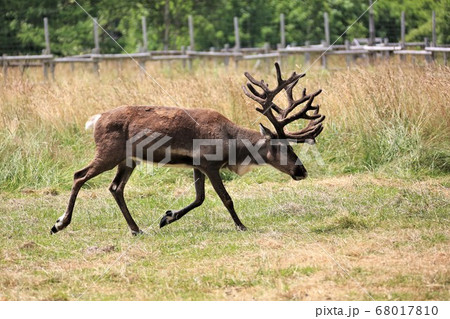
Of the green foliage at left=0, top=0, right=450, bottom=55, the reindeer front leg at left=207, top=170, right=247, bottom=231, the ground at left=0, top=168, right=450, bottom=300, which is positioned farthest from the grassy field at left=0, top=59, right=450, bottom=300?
the green foliage at left=0, top=0, right=450, bottom=55

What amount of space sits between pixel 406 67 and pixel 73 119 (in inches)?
229

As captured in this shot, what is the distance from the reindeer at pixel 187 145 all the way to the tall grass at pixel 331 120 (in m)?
2.63

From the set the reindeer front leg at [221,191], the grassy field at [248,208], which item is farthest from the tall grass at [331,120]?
the reindeer front leg at [221,191]

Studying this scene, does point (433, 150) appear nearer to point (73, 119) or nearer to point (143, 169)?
point (143, 169)

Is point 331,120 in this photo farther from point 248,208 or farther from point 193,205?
point 193,205

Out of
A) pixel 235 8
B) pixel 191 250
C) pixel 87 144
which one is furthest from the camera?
pixel 235 8

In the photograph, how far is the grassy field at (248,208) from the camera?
21.3ft

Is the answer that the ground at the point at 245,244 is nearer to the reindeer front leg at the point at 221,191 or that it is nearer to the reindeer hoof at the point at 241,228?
the reindeer hoof at the point at 241,228

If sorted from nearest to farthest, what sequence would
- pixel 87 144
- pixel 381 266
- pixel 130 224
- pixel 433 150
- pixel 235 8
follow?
pixel 381 266 → pixel 130 224 → pixel 433 150 → pixel 87 144 → pixel 235 8

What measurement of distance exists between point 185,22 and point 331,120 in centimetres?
2171

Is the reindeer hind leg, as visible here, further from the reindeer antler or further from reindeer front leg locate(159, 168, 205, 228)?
the reindeer antler

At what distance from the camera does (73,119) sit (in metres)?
13.0

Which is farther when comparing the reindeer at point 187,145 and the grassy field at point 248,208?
the reindeer at point 187,145
